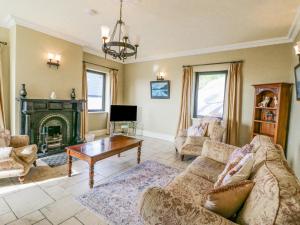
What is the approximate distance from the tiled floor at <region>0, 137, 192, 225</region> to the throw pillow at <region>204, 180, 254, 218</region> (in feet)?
4.33

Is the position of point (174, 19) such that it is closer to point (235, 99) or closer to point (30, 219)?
point (235, 99)

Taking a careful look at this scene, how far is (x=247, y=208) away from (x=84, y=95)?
4955 millimetres

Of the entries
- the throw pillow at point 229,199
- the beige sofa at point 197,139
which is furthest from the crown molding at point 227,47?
the throw pillow at point 229,199

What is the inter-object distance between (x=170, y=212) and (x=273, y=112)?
3.93 metres

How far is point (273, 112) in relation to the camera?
389cm

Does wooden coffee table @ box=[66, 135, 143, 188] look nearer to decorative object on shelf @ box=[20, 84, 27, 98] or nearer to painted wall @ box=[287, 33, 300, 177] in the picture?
decorative object on shelf @ box=[20, 84, 27, 98]

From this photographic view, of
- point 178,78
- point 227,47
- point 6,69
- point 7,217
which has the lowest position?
point 7,217

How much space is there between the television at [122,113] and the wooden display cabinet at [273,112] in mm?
3580

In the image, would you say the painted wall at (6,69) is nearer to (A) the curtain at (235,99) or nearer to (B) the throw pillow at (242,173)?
(B) the throw pillow at (242,173)

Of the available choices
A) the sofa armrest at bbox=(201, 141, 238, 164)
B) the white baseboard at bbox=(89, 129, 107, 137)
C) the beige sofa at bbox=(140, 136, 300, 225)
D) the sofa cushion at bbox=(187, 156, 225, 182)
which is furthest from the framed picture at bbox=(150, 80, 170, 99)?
the beige sofa at bbox=(140, 136, 300, 225)

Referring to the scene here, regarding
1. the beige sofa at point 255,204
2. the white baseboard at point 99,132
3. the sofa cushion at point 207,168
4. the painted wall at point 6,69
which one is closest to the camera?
the beige sofa at point 255,204

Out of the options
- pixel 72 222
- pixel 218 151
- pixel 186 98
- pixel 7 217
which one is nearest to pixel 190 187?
pixel 218 151

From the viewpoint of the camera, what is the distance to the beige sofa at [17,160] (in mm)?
2387

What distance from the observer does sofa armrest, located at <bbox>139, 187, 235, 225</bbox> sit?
1044 millimetres
